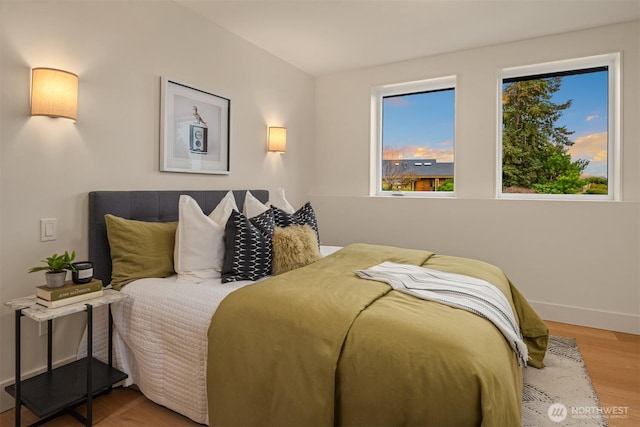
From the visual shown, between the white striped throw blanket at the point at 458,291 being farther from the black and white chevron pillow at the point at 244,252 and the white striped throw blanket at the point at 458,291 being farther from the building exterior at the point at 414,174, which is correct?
the building exterior at the point at 414,174

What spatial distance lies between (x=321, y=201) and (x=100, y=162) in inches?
98.7

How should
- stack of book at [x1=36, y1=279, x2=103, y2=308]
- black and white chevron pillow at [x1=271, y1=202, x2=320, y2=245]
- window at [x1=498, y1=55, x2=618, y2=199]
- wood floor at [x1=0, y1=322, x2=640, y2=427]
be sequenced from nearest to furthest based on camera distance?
stack of book at [x1=36, y1=279, x2=103, y2=308] → wood floor at [x1=0, y1=322, x2=640, y2=427] → black and white chevron pillow at [x1=271, y1=202, x2=320, y2=245] → window at [x1=498, y1=55, x2=618, y2=199]

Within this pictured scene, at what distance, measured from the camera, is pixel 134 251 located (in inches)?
84.2

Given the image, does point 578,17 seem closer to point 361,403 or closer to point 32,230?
point 361,403

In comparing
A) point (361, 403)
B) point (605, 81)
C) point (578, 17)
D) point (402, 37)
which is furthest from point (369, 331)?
point (605, 81)

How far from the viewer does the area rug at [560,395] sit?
1.86 meters

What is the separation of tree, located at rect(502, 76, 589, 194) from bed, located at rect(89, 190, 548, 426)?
1.82 m

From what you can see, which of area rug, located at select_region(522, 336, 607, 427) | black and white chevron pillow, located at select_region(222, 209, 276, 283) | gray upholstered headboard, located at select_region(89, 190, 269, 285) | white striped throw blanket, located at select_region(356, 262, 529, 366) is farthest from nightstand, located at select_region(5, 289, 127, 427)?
area rug, located at select_region(522, 336, 607, 427)

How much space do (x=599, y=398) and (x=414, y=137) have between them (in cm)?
283

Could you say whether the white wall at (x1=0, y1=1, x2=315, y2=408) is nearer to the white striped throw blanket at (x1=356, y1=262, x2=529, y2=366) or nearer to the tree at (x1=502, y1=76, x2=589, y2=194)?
the white striped throw blanket at (x1=356, y1=262, x2=529, y2=366)

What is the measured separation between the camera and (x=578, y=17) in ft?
9.66

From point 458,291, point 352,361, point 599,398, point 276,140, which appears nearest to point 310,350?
point 352,361

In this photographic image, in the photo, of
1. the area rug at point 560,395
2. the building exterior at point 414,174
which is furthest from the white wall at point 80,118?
the area rug at point 560,395

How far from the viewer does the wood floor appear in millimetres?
1811
